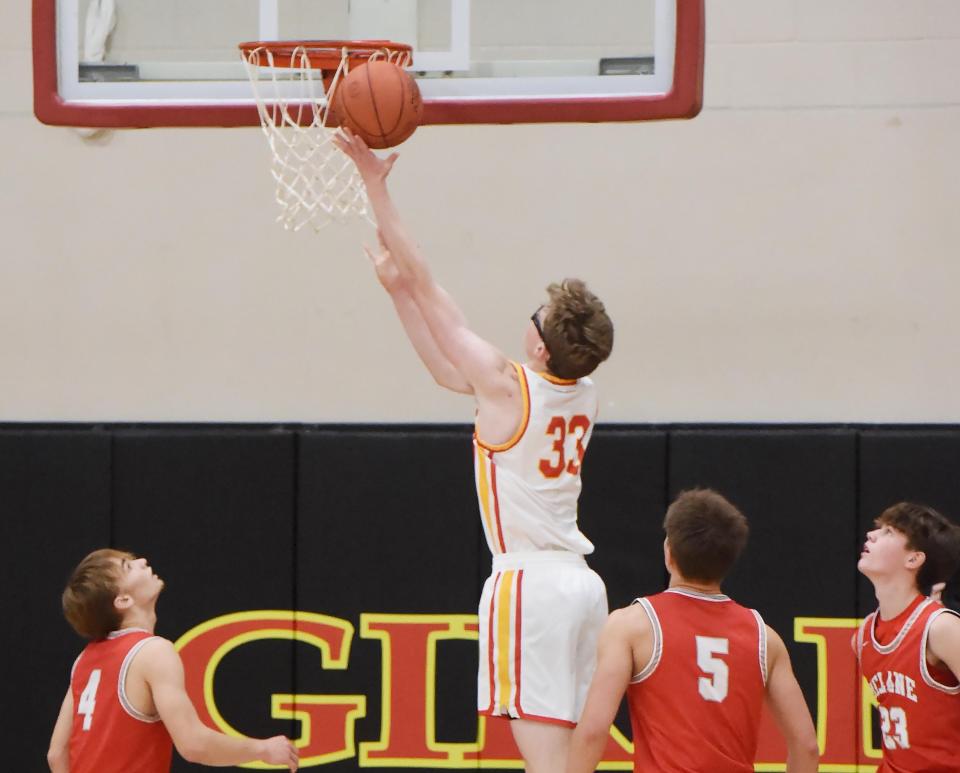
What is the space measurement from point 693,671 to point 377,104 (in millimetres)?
1832

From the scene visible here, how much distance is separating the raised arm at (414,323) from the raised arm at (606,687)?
974 mm

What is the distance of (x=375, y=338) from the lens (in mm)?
6191

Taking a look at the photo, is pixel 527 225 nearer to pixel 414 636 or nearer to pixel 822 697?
pixel 414 636

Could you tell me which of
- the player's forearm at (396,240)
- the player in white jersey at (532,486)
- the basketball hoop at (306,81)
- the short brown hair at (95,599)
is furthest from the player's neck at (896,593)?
the short brown hair at (95,599)

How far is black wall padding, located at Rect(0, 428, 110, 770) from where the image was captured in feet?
19.9

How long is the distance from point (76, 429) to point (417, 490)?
151cm

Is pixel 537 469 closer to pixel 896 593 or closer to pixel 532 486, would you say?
pixel 532 486

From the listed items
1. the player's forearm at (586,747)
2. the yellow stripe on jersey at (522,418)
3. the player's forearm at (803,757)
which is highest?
the yellow stripe on jersey at (522,418)

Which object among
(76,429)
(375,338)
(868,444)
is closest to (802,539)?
(868,444)

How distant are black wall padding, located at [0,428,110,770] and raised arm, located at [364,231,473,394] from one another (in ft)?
8.02

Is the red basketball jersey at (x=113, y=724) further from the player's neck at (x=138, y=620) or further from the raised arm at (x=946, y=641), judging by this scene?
the raised arm at (x=946, y=641)

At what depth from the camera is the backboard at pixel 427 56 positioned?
5070 mm

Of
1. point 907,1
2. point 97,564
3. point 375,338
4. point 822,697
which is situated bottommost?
point 822,697

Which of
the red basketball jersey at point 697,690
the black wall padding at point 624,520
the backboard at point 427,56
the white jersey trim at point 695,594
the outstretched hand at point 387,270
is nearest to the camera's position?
the red basketball jersey at point 697,690
